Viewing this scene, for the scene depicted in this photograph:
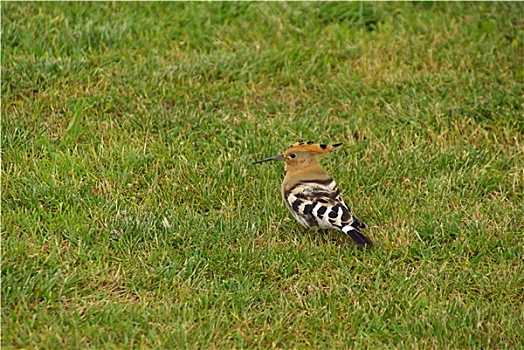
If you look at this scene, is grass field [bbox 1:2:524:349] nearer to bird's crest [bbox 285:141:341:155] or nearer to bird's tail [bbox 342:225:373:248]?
bird's tail [bbox 342:225:373:248]

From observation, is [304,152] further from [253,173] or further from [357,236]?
[357,236]

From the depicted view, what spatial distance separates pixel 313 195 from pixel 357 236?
414mm

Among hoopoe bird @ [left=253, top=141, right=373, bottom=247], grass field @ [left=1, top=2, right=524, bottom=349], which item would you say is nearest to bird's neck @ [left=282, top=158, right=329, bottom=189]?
hoopoe bird @ [left=253, top=141, right=373, bottom=247]

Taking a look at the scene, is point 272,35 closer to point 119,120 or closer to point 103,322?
point 119,120

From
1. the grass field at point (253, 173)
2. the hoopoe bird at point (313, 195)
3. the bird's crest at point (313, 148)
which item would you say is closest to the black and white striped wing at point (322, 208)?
the hoopoe bird at point (313, 195)

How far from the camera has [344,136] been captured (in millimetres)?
6648

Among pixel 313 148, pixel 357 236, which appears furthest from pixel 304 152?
pixel 357 236

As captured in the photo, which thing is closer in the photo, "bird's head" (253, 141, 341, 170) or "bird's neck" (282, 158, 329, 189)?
"bird's neck" (282, 158, 329, 189)

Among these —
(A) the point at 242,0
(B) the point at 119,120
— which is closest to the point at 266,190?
(B) the point at 119,120

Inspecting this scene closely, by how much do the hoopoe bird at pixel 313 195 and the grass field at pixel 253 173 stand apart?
0.50ft

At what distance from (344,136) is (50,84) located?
91.2 inches

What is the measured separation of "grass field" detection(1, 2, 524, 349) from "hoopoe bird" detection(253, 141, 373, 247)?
6.0 inches

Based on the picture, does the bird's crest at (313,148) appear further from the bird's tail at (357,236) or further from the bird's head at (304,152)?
the bird's tail at (357,236)

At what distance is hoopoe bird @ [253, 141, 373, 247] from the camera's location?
5.27 m
